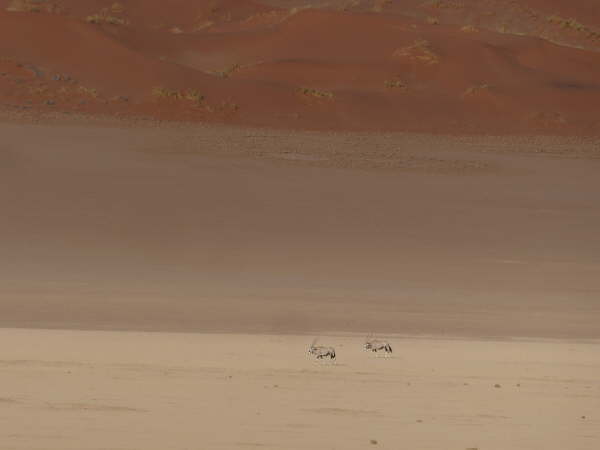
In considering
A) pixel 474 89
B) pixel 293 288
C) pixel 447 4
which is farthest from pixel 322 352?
pixel 447 4

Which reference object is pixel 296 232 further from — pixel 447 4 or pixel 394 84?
pixel 447 4

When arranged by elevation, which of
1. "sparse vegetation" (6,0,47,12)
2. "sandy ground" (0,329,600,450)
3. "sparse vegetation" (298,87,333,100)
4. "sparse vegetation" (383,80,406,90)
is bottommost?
"sandy ground" (0,329,600,450)

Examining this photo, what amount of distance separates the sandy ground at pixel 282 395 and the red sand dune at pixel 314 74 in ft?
51.3

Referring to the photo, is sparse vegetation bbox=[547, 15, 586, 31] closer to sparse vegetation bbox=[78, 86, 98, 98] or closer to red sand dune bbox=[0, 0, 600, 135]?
red sand dune bbox=[0, 0, 600, 135]

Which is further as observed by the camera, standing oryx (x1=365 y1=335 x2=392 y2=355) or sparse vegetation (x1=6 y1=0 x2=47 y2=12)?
sparse vegetation (x1=6 y1=0 x2=47 y2=12)

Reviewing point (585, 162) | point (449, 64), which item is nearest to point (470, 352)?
point (585, 162)

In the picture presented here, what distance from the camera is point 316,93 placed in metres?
26.3

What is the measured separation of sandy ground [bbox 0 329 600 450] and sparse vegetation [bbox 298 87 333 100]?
16680mm

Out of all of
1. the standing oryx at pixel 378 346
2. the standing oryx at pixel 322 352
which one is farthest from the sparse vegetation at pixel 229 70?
the standing oryx at pixel 322 352

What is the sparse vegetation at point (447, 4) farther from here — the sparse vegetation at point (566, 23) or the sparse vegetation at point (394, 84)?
the sparse vegetation at point (394, 84)

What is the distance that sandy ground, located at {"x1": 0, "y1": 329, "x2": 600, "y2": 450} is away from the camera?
6652 millimetres

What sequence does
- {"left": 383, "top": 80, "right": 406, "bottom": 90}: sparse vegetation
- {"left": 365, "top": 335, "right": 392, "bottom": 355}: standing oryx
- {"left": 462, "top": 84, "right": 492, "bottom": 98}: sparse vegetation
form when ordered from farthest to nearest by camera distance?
{"left": 383, "top": 80, "right": 406, "bottom": 90}: sparse vegetation
{"left": 462, "top": 84, "right": 492, "bottom": 98}: sparse vegetation
{"left": 365, "top": 335, "right": 392, "bottom": 355}: standing oryx

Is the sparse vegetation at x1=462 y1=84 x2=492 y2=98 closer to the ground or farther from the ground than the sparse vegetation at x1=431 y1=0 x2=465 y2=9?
closer to the ground

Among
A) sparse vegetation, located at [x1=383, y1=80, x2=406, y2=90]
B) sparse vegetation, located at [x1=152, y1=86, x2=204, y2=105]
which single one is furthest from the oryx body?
sparse vegetation, located at [x1=383, y1=80, x2=406, y2=90]
